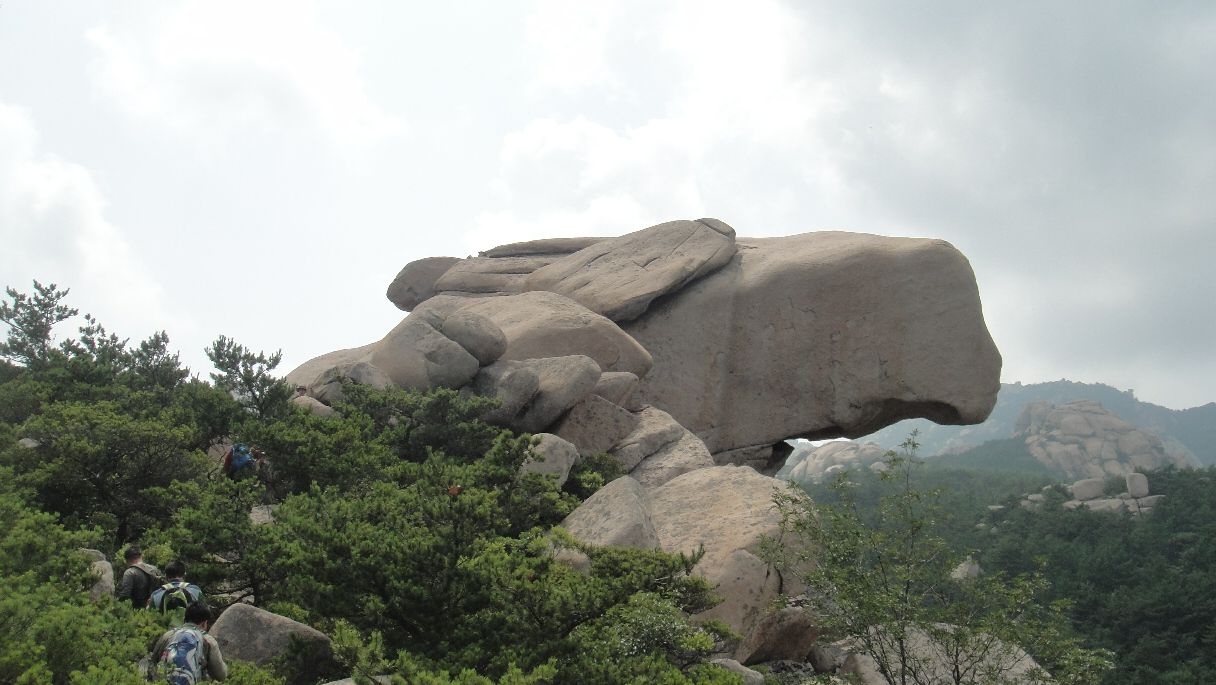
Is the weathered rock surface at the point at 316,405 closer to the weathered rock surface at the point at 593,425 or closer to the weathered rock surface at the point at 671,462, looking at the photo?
the weathered rock surface at the point at 593,425

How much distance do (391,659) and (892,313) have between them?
15014 mm

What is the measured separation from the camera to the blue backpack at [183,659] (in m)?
6.11

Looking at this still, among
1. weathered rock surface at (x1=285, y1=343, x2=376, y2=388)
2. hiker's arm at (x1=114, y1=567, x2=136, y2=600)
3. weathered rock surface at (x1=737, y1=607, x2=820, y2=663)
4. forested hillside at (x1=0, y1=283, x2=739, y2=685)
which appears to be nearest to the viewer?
forested hillside at (x1=0, y1=283, x2=739, y2=685)

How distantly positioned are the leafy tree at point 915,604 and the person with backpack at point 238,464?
721cm

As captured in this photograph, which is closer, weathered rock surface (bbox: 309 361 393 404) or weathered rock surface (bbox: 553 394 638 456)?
weathered rock surface (bbox: 553 394 638 456)

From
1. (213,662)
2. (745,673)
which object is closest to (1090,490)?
(745,673)

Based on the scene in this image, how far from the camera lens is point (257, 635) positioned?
794cm

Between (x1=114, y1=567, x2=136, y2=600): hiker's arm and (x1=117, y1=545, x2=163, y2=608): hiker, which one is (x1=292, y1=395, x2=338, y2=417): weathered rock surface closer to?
(x1=117, y1=545, x2=163, y2=608): hiker

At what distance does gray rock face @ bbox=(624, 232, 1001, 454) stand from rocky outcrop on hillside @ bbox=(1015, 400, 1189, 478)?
74.9 m

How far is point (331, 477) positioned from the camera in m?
12.9

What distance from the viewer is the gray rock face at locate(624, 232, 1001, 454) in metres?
19.9

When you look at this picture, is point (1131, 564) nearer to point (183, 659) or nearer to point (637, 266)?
point (637, 266)

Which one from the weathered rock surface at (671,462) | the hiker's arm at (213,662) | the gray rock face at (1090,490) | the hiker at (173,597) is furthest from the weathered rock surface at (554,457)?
the gray rock face at (1090,490)

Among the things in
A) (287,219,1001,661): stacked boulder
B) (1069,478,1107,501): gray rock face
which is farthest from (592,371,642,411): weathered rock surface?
(1069,478,1107,501): gray rock face
